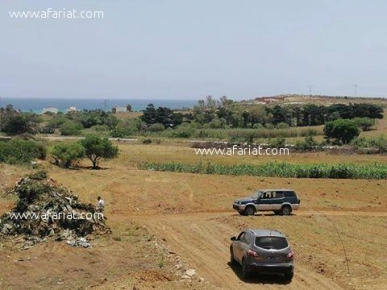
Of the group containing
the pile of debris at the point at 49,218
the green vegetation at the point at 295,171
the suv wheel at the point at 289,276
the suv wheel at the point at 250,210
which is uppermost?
the pile of debris at the point at 49,218

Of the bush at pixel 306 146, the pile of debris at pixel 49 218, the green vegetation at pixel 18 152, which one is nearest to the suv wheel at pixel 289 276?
the pile of debris at pixel 49 218

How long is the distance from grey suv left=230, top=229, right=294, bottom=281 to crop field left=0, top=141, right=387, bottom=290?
0.50 m

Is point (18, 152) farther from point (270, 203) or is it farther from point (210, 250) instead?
point (210, 250)

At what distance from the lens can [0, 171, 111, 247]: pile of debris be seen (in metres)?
23.5

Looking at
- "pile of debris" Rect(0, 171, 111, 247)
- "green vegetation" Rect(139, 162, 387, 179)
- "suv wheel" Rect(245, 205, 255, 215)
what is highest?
"pile of debris" Rect(0, 171, 111, 247)

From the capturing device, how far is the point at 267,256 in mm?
17828

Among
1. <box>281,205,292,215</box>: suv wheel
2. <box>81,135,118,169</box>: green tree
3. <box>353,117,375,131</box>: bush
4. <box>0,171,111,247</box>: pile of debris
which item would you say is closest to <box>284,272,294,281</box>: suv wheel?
<box>0,171,111,247</box>: pile of debris

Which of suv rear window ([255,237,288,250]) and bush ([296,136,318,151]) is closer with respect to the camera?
suv rear window ([255,237,288,250])

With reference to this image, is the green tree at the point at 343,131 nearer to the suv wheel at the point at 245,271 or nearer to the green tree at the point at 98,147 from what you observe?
the green tree at the point at 98,147

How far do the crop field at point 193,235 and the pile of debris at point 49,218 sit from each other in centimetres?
78

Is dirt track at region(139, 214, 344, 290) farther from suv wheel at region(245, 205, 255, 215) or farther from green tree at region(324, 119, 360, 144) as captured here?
green tree at region(324, 119, 360, 144)

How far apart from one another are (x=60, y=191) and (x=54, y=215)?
2.75 metres

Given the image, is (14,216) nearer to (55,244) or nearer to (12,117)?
(55,244)

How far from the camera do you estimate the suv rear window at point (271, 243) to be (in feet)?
59.1
